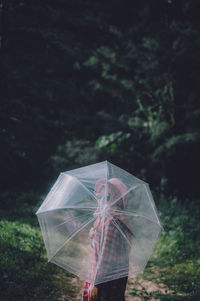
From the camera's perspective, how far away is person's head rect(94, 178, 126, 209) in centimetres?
241

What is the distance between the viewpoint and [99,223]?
247 cm

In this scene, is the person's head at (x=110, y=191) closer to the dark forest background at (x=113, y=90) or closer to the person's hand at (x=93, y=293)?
the person's hand at (x=93, y=293)

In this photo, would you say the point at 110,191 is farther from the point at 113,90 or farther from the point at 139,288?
the point at 113,90

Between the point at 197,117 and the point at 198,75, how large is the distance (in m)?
1.65

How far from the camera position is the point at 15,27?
24.0 ft

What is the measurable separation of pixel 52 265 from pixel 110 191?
3.18 m

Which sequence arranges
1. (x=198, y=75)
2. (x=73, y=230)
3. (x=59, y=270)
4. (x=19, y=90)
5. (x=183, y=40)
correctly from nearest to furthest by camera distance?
1. (x=73, y=230)
2. (x=59, y=270)
3. (x=19, y=90)
4. (x=183, y=40)
5. (x=198, y=75)

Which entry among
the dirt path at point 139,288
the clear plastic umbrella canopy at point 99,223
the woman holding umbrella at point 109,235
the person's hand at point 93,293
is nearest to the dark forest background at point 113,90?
the dirt path at point 139,288

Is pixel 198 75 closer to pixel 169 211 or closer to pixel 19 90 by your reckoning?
pixel 169 211

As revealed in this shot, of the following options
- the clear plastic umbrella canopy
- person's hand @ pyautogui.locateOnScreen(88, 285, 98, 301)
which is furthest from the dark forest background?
person's hand @ pyautogui.locateOnScreen(88, 285, 98, 301)

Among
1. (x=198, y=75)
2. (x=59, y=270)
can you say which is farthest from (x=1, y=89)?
(x=198, y=75)

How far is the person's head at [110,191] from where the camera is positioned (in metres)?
2.41

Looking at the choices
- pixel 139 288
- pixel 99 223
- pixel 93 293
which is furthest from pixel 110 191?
pixel 139 288

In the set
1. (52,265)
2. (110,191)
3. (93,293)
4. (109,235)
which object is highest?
(110,191)
